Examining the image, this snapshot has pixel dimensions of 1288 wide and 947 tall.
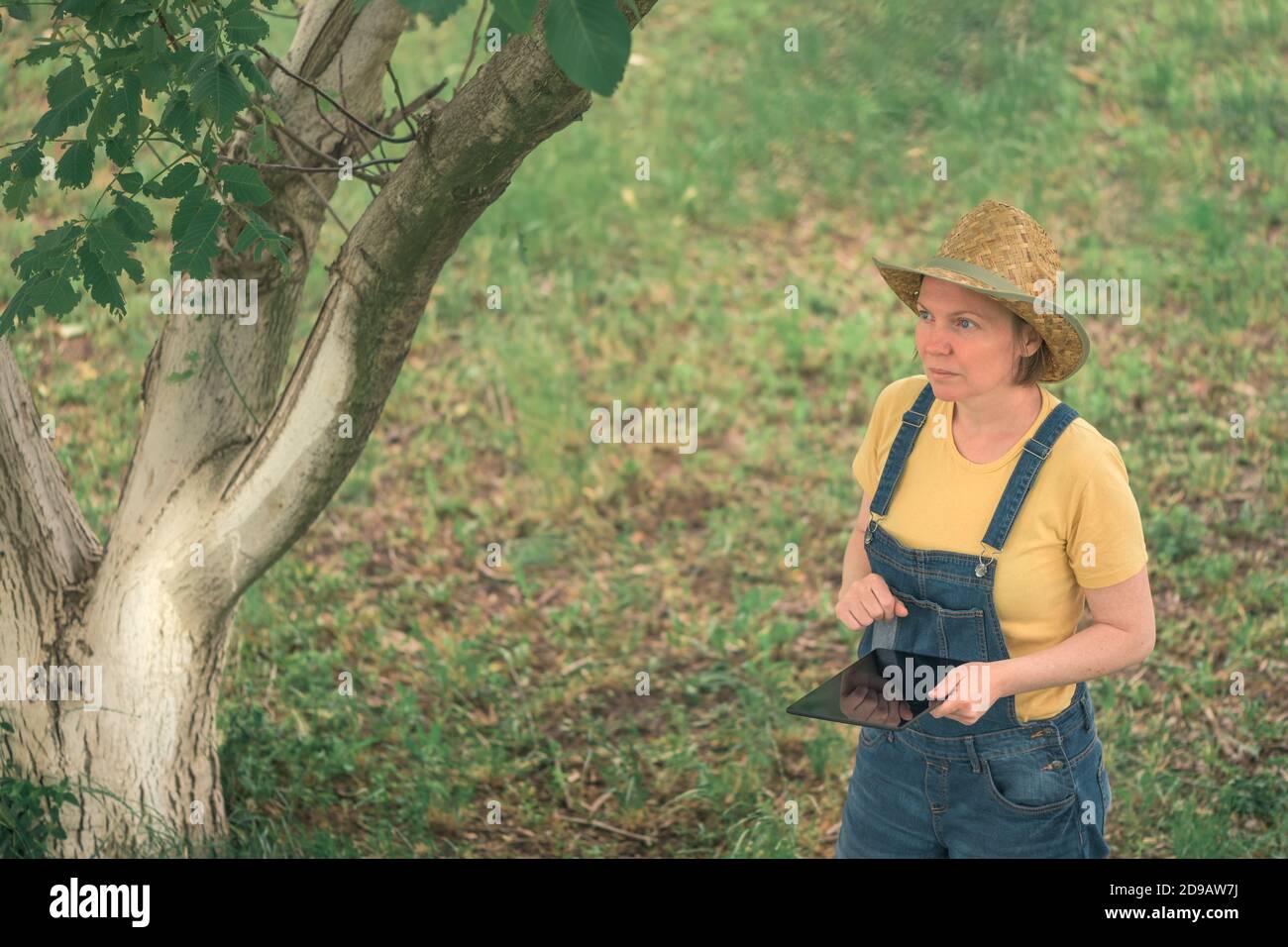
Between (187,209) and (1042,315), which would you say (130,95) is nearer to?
(187,209)

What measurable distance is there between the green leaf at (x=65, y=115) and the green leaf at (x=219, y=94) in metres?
0.40

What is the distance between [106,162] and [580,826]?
503cm

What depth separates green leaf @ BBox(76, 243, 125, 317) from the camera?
111 inches

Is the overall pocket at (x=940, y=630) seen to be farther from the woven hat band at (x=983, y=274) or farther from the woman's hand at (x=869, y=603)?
the woven hat band at (x=983, y=274)

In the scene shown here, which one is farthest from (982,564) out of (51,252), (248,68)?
(51,252)

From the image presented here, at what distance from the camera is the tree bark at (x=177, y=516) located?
341 centimetres

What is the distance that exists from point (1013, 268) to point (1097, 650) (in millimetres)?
705

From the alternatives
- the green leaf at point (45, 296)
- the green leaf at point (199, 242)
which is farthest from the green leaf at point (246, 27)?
the green leaf at point (45, 296)

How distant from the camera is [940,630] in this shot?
2.62 metres

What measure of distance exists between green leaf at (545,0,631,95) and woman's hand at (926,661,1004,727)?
1193 mm

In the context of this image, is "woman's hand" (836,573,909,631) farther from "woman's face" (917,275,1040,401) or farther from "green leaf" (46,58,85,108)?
"green leaf" (46,58,85,108)

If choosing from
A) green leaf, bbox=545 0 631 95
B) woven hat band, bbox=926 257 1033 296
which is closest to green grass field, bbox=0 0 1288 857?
woven hat band, bbox=926 257 1033 296

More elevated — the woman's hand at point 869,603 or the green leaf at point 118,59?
the green leaf at point 118,59
